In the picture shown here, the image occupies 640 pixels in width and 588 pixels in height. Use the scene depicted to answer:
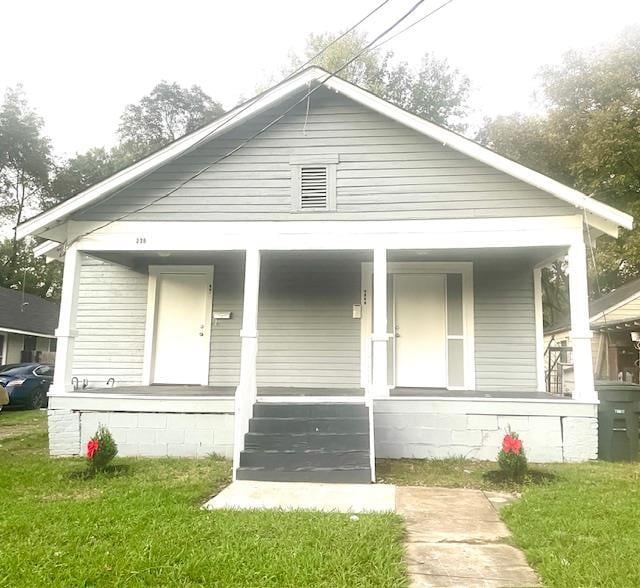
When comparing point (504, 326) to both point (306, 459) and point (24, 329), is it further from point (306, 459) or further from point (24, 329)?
point (24, 329)

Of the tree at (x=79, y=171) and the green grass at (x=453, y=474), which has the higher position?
the tree at (x=79, y=171)

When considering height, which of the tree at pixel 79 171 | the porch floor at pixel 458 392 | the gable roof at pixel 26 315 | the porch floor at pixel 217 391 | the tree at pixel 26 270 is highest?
the tree at pixel 79 171

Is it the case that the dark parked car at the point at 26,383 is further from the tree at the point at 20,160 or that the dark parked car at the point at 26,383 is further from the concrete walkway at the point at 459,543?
the tree at the point at 20,160

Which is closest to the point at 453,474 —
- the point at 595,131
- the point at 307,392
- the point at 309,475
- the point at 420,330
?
the point at 309,475

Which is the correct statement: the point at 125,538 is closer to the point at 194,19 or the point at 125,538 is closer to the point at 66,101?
the point at 194,19

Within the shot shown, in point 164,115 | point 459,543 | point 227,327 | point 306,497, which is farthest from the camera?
point 164,115

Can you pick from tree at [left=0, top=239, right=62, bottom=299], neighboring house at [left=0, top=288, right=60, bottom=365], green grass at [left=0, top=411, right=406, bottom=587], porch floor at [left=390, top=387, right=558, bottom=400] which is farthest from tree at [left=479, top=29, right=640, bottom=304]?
tree at [left=0, top=239, right=62, bottom=299]

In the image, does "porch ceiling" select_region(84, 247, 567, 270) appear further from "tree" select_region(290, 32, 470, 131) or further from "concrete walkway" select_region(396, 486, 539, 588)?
"tree" select_region(290, 32, 470, 131)

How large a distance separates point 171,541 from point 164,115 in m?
34.5

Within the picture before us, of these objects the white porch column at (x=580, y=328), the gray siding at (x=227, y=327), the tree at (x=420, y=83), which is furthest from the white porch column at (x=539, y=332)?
the tree at (x=420, y=83)

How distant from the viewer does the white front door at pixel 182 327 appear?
9383 millimetres

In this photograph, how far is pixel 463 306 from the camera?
901 centimetres

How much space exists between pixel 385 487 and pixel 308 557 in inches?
92.3

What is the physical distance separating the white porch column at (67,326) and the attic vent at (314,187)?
3.43 metres
